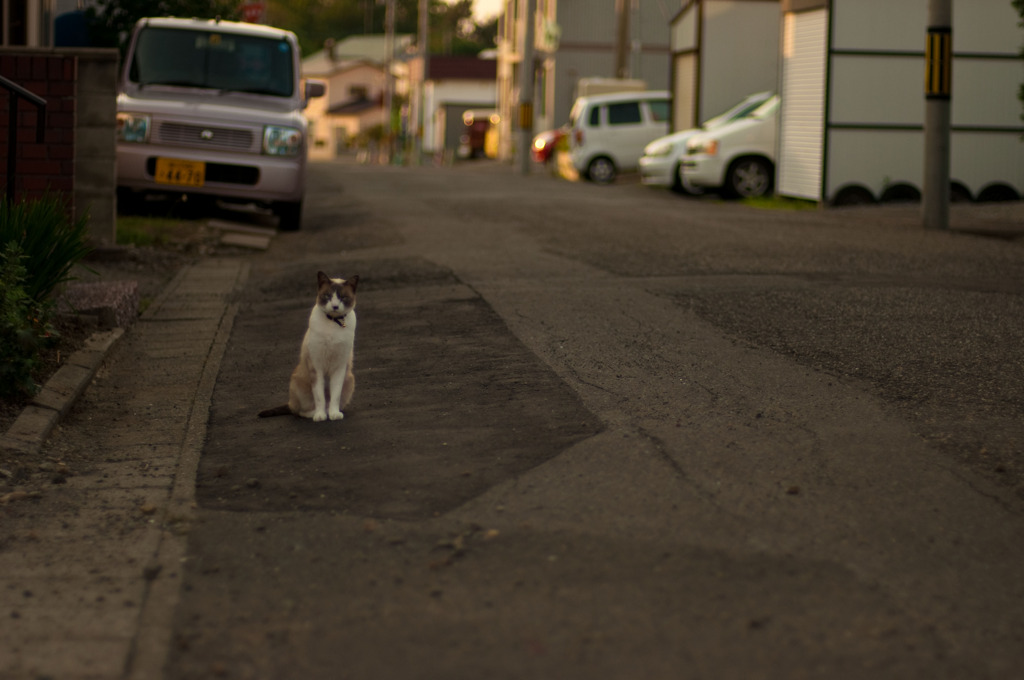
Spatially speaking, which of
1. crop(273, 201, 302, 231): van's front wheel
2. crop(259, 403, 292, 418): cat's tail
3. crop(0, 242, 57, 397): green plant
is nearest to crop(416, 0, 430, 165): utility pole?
crop(273, 201, 302, 231): van's front wheel

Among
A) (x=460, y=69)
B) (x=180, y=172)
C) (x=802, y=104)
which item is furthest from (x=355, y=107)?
(x=180, y=172)

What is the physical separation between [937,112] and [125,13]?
30.5ft

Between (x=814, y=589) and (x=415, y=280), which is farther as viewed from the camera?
(x=415, y=280)

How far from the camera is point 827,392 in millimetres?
5410

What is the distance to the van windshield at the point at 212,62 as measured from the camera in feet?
44.3

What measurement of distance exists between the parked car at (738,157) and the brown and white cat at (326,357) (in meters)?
15.0

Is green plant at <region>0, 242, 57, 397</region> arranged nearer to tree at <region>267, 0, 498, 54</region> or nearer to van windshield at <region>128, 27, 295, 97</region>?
van windshield at <region>128, 27, 295, 97</region>

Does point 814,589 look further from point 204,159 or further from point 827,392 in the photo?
point 204,159

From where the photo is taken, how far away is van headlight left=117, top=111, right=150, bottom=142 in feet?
40.5

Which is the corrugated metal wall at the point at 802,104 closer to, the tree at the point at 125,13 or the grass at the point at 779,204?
the grass at the point at 779,204

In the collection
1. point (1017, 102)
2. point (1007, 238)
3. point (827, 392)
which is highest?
point (1017, 102)

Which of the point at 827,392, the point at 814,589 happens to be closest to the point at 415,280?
the point at 827,392

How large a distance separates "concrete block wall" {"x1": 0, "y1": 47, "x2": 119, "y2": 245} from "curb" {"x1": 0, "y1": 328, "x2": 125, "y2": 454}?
2.75m

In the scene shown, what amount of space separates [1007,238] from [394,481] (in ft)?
34.7
